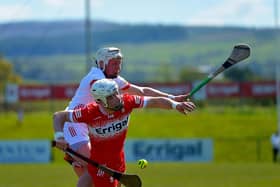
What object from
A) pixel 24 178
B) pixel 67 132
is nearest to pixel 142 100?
pixel 67 132

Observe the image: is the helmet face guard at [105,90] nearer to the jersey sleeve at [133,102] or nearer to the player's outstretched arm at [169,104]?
the jersey sleeve at [133,102]

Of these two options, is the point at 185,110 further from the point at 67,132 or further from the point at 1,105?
the point at 1,105

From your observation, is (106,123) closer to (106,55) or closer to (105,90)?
(105,90)

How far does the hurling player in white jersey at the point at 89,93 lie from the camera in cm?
1291

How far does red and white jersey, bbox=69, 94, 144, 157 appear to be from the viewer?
11945 mm

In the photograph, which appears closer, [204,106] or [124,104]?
[124,104]

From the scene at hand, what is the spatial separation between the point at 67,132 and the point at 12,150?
35078 millimetres

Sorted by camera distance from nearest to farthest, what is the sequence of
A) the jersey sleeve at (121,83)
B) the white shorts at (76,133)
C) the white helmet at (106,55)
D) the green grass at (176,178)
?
1. the white helmet at (106,55)
2. the jersey sleeve at (121,83)
3. the white shorts at (76,133)
4. the green grass at (176,178)

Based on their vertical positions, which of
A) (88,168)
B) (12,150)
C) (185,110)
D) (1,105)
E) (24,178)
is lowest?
(1,105)

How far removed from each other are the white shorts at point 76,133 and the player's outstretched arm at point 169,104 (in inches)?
67.2

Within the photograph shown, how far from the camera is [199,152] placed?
47531 millimetres

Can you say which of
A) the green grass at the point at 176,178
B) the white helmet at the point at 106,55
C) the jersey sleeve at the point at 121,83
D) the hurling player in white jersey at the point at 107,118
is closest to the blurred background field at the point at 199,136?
the green grass at the point at 176,178

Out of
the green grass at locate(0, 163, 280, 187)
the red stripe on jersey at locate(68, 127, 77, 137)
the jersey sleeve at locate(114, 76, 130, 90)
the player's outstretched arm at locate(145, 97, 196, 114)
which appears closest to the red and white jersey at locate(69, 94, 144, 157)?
the player's outstretched arm at locate(145, 97, 196, 114)

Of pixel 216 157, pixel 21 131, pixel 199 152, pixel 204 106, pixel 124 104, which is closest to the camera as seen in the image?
pixel 124 104
